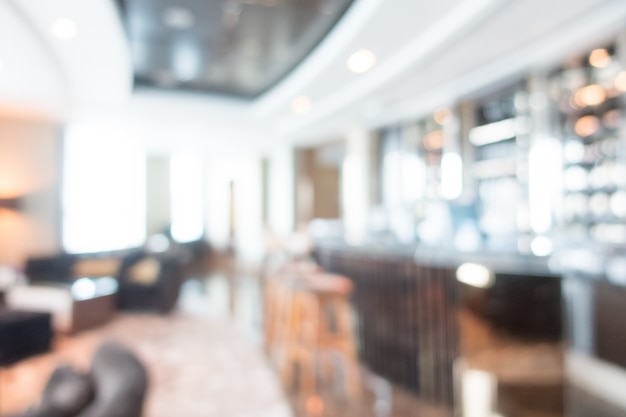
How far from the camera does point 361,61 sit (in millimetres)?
4203

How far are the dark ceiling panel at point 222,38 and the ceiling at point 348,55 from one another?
0.34 ft

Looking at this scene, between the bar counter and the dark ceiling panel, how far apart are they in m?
2.36

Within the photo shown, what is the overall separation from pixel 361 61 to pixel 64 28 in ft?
8.94

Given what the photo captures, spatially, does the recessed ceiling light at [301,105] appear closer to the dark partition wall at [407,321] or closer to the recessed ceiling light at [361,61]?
the recessed ceiling light at [361,61]

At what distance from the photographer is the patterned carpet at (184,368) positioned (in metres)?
2.70

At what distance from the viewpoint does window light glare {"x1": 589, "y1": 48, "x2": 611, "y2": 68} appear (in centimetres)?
387

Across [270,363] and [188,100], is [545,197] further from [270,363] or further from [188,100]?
[188,100]

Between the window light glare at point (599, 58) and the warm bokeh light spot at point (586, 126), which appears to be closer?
the window light glare at point (599, 58)

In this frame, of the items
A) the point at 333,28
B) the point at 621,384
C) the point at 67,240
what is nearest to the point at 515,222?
the point at 621,384

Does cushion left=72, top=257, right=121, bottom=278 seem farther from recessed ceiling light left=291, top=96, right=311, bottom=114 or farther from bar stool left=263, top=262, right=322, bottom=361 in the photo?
recessed ceiling light left=291, top=96, right=311, bottom=114

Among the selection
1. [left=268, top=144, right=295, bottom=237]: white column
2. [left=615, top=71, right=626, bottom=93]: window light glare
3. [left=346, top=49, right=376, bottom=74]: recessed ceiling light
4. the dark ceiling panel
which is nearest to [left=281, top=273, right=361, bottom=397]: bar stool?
[left=346, top=49, right=376, bottom=74]: recessed ceiling light

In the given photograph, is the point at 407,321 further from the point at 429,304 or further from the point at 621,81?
the point at 621,81

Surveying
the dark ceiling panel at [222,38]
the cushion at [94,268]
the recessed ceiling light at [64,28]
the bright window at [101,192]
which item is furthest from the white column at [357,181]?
the bright window at [101,192]

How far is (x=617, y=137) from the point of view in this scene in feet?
12.9
